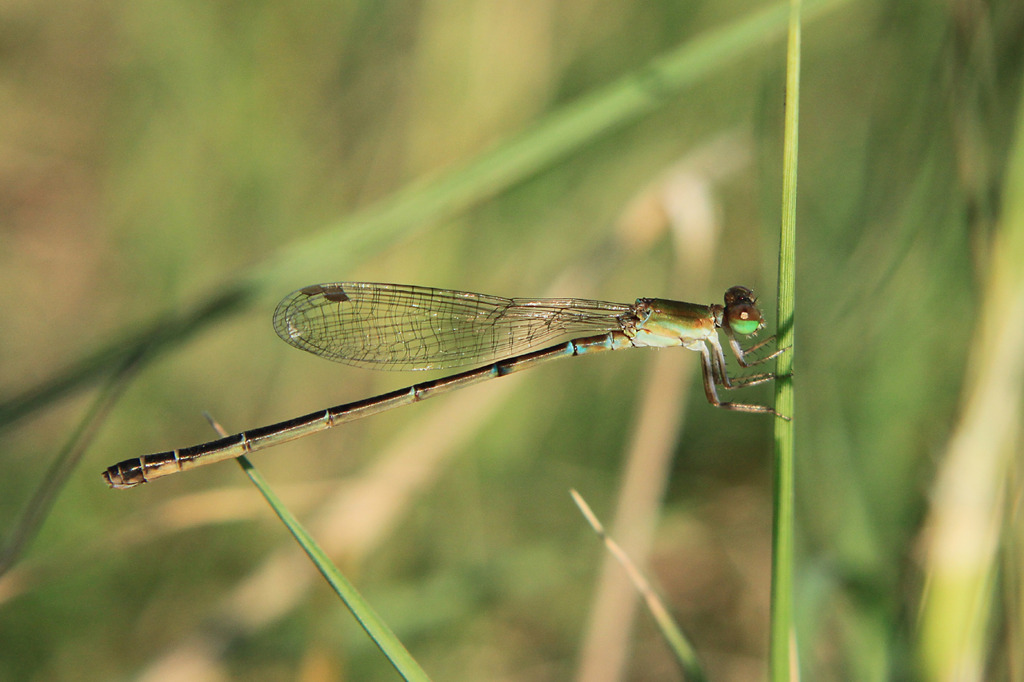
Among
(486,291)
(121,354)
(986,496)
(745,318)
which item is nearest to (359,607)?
(121,354)

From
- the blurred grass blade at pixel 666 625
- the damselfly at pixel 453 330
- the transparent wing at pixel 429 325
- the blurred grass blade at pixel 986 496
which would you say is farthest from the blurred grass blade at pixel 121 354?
the blurred grass blade at pixel 986 496

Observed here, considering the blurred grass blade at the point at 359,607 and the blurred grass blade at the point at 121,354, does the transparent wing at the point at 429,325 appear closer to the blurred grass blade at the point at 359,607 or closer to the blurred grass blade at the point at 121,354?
the blurred grass blade at the point at 121,354

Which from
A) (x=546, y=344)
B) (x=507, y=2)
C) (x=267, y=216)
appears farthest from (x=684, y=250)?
(x=267, y=216)

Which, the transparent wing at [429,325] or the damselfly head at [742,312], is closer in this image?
the damselfly head at [742,312]

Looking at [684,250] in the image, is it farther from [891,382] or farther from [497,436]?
[497,436]

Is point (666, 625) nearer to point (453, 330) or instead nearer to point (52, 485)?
point (52, 485)
